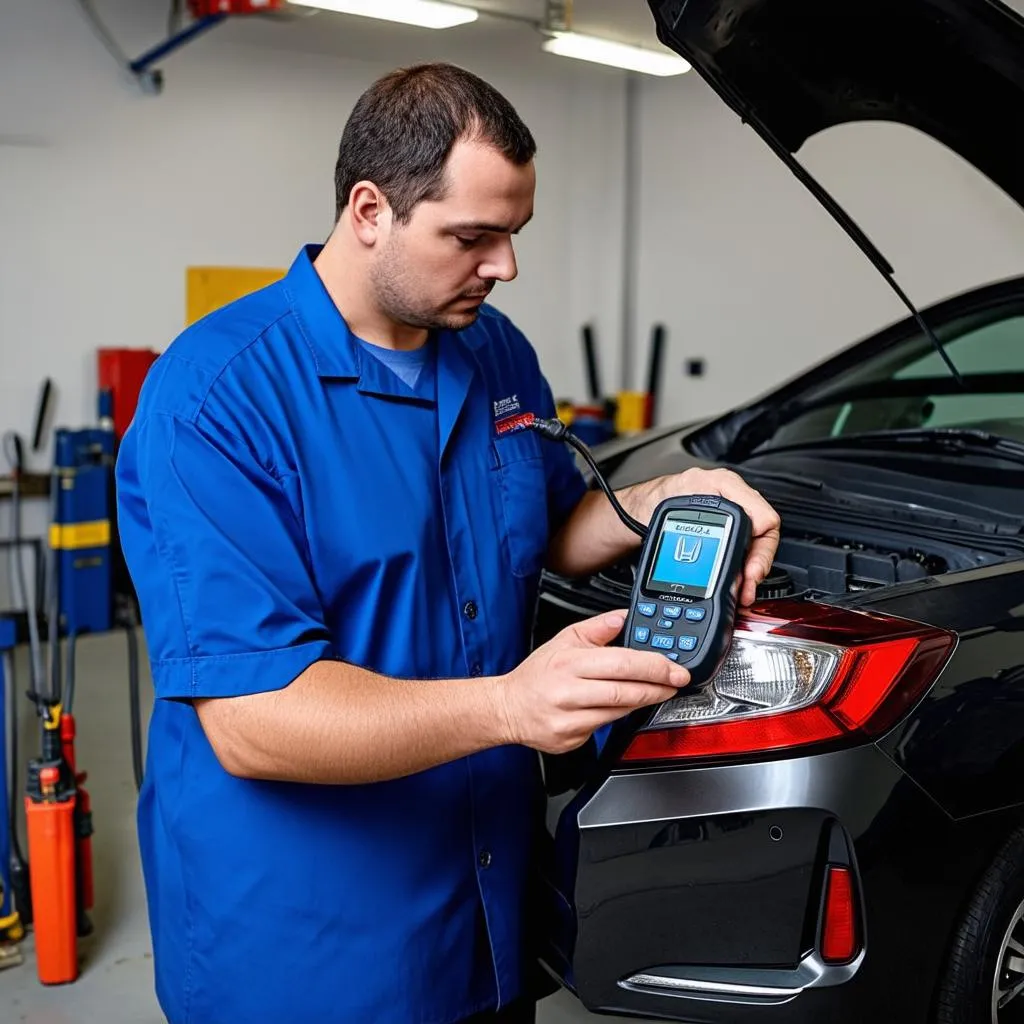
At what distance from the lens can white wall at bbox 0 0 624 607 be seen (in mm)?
4922

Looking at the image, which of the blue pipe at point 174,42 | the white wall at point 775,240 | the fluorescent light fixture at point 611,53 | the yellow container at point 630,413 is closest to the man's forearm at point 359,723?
the blue pipe at point 174,42

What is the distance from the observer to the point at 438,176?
3.89 feet

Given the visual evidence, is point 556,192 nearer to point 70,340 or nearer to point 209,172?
point 209,172

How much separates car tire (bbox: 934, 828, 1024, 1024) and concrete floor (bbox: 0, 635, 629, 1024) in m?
0.84

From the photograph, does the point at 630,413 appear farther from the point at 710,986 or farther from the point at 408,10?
the point at 710,986

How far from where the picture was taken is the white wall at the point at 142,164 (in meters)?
4.92

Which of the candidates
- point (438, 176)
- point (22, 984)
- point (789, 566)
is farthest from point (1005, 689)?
point (22, 984)

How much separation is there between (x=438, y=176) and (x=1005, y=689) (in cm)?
95

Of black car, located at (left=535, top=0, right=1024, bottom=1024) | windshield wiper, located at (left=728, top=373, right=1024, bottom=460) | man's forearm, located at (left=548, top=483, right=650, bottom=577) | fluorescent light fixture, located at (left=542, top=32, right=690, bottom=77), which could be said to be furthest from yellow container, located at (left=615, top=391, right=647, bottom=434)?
Answer: man's forearm, located at (left=548, top=483, right=650, bottom=577)

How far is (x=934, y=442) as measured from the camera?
2246 millimetres

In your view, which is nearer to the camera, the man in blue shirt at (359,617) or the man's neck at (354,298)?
the man in blue shirt at (359,617)

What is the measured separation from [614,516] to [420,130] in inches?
22.5

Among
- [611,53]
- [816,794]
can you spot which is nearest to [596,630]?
[816,794]

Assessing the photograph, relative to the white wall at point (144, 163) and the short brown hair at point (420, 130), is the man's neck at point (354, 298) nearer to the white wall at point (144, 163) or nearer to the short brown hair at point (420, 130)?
the short brown hair at point (420, 130)
